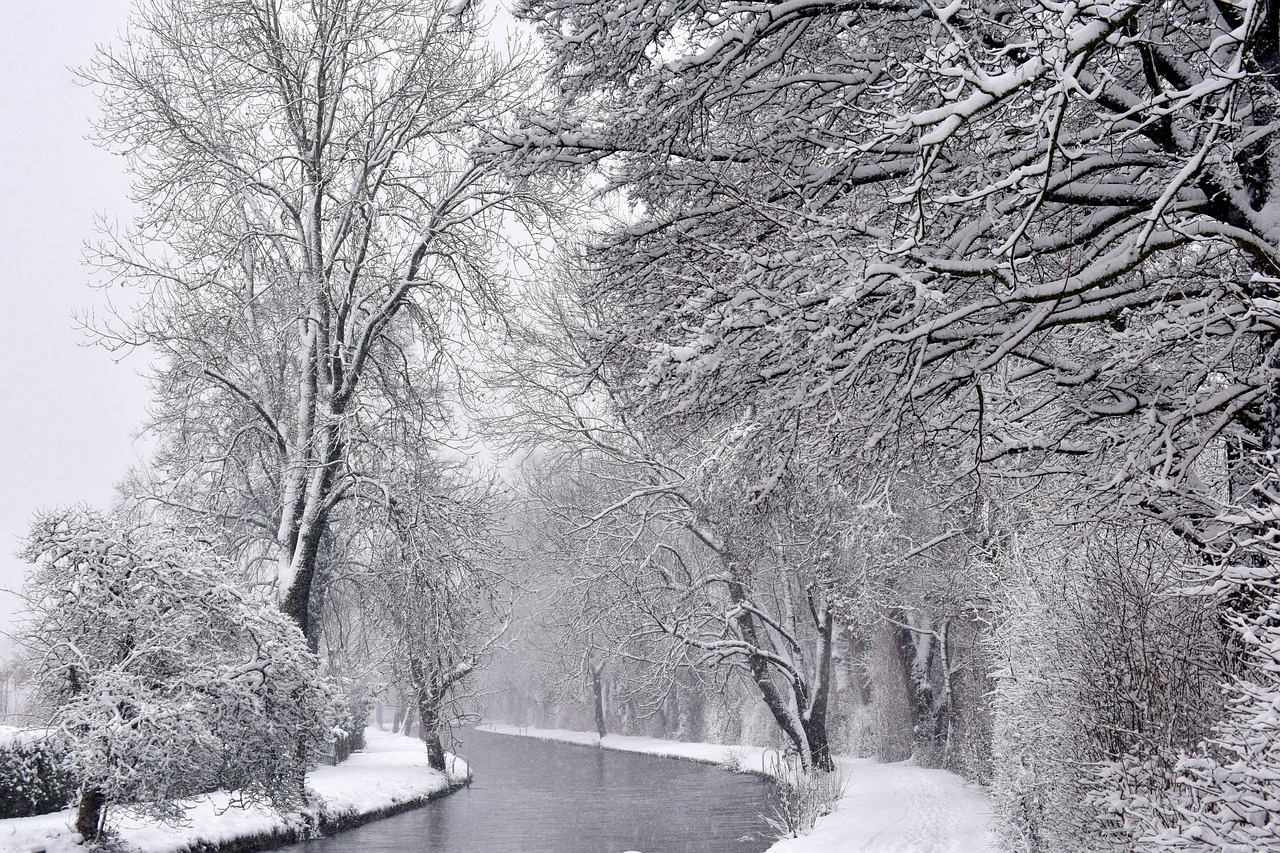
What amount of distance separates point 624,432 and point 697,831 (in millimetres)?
7689

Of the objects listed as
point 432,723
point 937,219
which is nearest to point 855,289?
point 937,219

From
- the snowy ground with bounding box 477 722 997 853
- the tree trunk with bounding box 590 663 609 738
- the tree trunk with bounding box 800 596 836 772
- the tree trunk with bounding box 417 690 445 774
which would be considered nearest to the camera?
the snowy ground with bounding box 477 722 997 853

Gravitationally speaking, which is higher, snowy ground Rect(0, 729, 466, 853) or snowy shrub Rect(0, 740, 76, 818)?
snowy shrub Rect(0, 740, 76, 818)

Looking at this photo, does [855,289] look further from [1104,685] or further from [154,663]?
[154,663]

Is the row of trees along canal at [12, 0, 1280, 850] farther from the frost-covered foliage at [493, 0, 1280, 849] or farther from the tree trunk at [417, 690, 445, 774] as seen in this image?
the tree trunk at [417, 690, 445, 774]

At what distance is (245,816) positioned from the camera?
15.1 metres

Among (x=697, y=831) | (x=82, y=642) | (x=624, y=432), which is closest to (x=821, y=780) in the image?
(x=697, y=831)

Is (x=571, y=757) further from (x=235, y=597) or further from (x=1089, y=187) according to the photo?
(x=1089, y=187)

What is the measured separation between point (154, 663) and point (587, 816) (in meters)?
11.7

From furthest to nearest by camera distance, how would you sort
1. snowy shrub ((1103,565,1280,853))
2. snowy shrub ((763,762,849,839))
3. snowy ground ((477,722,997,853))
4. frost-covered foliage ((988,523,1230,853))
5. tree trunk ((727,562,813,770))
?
tree trunk ((727,562,813,770)), snowy shrub ((763,762,849,839)), snowy ground ((477,722,997,853)), frost-covered foliage ((988,523,1230,853)), snowy shrub ((1103,565,1280,853))

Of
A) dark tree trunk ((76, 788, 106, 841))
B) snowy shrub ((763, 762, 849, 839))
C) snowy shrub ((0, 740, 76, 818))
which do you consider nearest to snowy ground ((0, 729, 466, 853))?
dark tree trunk ((76, 788, 106, 841))

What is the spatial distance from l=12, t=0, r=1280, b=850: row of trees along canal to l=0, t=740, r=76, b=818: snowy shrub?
2134 mm

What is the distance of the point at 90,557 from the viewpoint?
11250mm

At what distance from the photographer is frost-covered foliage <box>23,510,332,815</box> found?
35.4 feet
